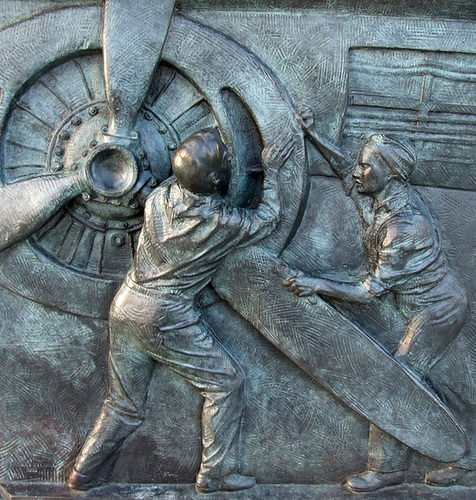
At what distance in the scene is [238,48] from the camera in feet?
8.03

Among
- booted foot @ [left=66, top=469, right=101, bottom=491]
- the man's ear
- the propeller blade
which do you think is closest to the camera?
the man's ear

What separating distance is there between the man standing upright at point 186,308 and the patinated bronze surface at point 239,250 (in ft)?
0.03

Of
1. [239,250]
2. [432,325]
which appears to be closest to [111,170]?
[239,250]

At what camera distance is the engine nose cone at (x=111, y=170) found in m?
2.44

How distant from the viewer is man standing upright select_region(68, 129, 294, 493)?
2350 mm

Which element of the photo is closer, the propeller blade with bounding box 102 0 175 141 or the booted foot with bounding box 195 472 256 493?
the propeller blade with bounding box 102 0 175 141

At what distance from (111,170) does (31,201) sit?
0.38 metres

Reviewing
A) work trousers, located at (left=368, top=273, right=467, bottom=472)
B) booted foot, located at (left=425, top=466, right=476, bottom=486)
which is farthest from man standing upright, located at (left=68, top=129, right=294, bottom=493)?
booted foot, located at (left=425, top=466, right=476, bottom=486)

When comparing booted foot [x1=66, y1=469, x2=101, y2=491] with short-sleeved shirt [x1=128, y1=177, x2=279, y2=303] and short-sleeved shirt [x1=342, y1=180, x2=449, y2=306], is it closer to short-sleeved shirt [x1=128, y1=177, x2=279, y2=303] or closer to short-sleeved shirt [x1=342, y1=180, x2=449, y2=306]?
short-sleeved shirt [x1=128, y1=177, x2=279, y2=303]

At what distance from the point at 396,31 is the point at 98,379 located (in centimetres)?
213

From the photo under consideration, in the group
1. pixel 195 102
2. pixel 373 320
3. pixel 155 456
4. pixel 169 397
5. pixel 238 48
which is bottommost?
pixel 155 456

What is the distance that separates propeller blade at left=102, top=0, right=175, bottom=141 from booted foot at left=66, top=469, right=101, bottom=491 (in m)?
1.73

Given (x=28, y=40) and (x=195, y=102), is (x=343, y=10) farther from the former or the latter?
(x=28, y=40)

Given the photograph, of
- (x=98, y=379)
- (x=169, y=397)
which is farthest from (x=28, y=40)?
(x=169, y=397)
